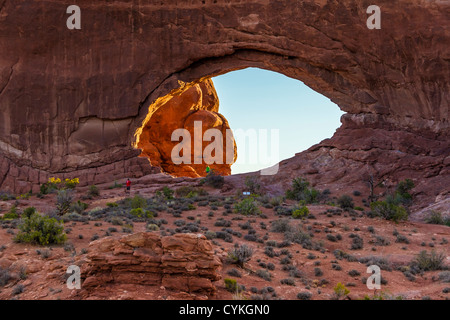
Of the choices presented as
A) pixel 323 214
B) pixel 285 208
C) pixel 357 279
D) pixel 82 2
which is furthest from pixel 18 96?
pixel 357 279

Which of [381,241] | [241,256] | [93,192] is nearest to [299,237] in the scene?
[381,241]

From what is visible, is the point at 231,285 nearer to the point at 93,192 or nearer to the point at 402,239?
the point at 402,239

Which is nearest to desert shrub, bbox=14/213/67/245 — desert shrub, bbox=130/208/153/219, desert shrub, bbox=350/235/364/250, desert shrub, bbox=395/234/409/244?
desert shrub, bbox=130/208/153/219

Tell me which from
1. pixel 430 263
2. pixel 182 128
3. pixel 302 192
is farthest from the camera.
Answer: pixel 182 128

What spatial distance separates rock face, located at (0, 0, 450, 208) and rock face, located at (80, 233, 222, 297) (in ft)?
56.9

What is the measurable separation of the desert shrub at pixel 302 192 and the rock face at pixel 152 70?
185 cm

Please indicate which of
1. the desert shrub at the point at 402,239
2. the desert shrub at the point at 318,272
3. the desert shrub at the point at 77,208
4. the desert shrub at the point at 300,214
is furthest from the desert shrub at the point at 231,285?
the desert shrub at the point at 77,208

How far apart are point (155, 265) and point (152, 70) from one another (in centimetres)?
2033

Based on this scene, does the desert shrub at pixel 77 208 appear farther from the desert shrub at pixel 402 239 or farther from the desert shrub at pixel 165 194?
the desert shrub at pixel 402 239

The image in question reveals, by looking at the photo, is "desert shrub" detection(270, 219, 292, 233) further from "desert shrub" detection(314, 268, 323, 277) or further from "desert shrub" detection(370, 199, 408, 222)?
"desert shrub" detection(370, 199, 408, 222)

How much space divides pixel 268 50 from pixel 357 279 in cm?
1836

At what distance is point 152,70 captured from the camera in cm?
2603

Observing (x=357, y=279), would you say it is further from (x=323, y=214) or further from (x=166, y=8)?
(x=166, y=8)
